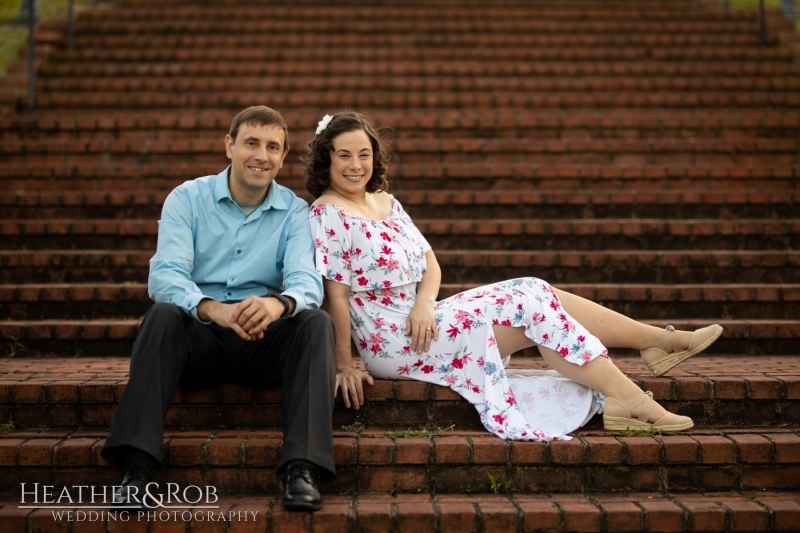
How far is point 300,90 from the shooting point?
686 centimetres

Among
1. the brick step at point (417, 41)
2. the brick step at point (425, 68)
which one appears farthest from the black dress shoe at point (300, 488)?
the brick step at point (417, 41)

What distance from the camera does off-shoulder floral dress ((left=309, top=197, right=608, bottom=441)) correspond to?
299 centimetres

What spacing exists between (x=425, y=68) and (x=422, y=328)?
464 centimetres

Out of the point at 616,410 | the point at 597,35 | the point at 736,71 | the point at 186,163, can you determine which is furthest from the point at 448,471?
the point at 597,35

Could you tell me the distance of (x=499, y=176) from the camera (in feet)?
18.0

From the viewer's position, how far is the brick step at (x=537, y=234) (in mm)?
Result: 4820

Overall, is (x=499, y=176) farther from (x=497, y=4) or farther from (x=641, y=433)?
(x=497, y=4)

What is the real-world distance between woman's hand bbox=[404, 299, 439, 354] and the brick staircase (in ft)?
0.63

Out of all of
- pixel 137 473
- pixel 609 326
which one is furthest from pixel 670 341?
pixel 137 473

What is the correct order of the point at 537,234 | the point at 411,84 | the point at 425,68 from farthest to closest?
the point at 425,68 → the point at 411,84 → the point at 537,234

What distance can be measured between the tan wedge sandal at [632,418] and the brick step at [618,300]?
1.39 m

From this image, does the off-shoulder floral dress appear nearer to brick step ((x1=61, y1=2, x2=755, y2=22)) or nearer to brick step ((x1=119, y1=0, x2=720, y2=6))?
brick step ((x1=61, y1=2, x2=755, y2=22))

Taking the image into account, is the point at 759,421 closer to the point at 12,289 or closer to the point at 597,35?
the point at 12,289

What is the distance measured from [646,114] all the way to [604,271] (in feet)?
7.36
